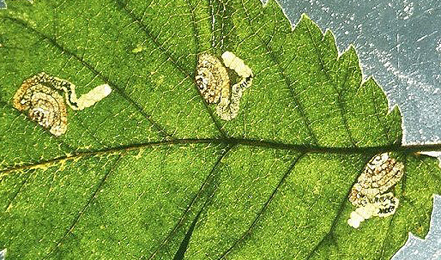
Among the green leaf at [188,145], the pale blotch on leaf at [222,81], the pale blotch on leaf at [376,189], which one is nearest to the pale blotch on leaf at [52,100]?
the green leaf at [188,145]

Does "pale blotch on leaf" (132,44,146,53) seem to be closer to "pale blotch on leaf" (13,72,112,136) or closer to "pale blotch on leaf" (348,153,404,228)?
"pale blotch on leaf" (13,72,112,136)

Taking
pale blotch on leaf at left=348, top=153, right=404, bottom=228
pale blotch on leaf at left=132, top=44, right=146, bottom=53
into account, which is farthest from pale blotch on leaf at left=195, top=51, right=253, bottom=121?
pale blotch on leaf at left=348, top=153, right=404, bottom=228

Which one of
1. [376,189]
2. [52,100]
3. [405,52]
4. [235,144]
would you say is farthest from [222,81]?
[405,52]

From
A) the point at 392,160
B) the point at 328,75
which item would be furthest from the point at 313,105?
the point at 392,160

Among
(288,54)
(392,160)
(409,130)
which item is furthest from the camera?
(409,130)

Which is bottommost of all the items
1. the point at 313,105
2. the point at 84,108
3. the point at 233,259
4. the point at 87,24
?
the point at 233,259

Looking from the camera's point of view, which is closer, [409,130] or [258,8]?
[258,8]

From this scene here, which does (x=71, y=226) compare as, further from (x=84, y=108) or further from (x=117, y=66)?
(x=117, y=66)
